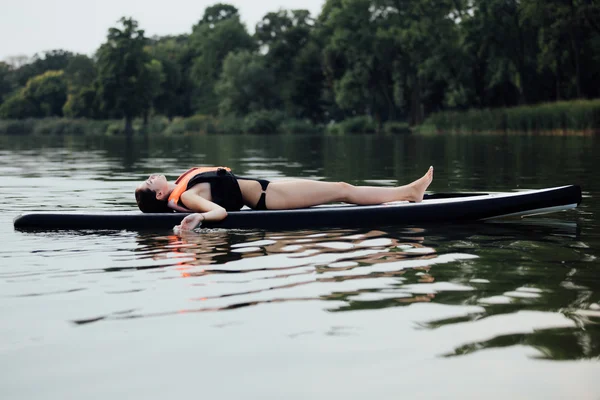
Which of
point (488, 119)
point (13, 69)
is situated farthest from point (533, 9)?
point (13, 69)

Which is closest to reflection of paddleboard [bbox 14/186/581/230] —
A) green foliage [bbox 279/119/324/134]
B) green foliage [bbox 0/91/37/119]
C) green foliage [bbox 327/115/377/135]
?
green foliage [bbox 327/115/377/135]

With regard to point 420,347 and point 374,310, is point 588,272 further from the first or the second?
point 420,347

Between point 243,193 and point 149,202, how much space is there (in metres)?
0.86

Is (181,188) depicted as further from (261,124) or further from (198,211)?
(261,124)

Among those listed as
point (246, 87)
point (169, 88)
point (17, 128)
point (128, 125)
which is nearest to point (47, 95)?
point (169, 88)

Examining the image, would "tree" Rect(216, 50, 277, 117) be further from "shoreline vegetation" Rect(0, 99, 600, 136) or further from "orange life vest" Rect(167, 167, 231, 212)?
"orange life vest" Rect(167, 167, 231, 212)

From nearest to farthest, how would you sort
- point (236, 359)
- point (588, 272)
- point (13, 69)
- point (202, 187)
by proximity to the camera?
Answer: point (236, 359) < point (588, 272) < point (202, 187) < point (13, 69)

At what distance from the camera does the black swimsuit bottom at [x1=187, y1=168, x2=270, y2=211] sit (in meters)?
7.58

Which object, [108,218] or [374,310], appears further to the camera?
[108,218]

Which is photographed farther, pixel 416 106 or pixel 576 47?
pixel 416 106

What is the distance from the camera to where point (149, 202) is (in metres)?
7.79

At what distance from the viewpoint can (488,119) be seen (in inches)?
1804

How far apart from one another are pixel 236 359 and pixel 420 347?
79cm

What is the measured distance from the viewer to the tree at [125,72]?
289 feet
